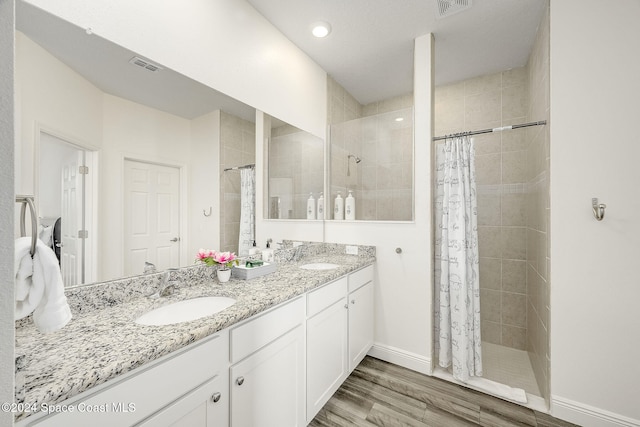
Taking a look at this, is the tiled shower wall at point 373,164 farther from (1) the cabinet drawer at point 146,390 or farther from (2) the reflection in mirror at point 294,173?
(1) the cabinet drawer at point 146,390

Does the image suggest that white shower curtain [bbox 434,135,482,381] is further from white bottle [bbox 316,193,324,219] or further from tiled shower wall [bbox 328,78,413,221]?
white bottle [bbox 316,193,324,219]

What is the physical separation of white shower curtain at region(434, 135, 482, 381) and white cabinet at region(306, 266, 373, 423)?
59cm

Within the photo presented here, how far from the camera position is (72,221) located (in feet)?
3.39

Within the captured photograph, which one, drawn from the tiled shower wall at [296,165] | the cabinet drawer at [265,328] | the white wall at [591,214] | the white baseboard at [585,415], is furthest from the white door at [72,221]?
the white baseboard at [585,415]

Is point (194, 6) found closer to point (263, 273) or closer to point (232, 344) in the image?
point (263, 273)

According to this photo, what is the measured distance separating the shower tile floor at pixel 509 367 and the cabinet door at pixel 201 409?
203 cm

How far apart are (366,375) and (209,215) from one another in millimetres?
1651

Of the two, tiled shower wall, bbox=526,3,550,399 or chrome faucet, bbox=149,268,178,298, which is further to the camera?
tiled shower wall, bbox=526,3,550,399

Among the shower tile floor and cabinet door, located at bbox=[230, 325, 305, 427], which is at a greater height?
cabinet door, located at bbox=[230, 325, 305, 427]

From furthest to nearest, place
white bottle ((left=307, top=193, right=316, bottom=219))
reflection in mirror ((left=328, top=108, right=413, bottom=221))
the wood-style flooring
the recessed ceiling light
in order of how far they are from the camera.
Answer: white bottle ((left=307, top=193, right=316, bottom=219)) < reflection in mirror ((left=328, top=108, right=413, bottom=221)) < the recessed ceiling light < the wood-style flooring

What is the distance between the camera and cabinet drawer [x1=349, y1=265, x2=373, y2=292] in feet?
6.34

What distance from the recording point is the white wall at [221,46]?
1.13 metres

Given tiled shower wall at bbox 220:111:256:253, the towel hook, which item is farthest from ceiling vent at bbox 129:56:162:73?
the towel hook

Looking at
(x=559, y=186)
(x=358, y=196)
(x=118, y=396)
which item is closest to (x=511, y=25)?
(x=559, y=186)
